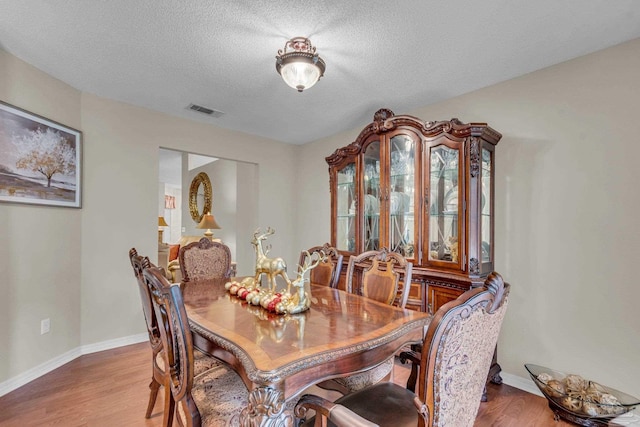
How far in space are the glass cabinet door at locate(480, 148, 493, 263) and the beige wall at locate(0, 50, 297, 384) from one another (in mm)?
2953

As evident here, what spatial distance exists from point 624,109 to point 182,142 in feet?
13.0

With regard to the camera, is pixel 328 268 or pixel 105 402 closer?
pixel 105 402

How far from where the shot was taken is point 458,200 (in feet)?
7.88

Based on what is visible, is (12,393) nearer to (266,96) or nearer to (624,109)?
(266,96)

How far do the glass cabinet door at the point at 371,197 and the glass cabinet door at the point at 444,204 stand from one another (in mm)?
550

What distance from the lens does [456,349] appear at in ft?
2.95

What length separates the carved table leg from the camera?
998mm

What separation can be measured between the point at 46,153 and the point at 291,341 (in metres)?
2.79

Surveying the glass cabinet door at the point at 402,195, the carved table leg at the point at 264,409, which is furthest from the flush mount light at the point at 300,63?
the carved table leg at the point at 264,409

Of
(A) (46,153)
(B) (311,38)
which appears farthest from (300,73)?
(A) (46,153)

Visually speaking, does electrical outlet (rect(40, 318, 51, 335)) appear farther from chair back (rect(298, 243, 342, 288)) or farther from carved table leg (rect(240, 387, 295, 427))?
carved table leg (rect(240, 387, 295, 427))

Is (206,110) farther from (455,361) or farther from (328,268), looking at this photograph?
(455,361)

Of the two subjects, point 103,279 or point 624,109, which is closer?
point 624,109

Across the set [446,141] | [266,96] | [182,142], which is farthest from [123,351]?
[446,141]
